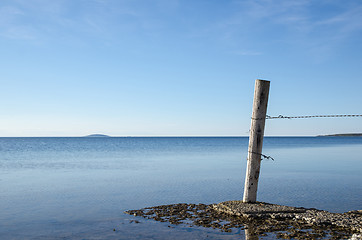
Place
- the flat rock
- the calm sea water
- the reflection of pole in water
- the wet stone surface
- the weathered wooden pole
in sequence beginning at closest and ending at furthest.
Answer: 1. the reflection of pole in water
2. the wet stone surface
3. the flat rock
4. the calm sea water
5. the weathered wooden pole

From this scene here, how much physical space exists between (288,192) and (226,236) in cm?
830

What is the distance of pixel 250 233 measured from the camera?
8.48 metres

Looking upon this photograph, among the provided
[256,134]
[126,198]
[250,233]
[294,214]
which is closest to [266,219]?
[294,214]

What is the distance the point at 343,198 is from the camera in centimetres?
1418

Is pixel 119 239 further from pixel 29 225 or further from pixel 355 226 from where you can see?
pixel 355 226

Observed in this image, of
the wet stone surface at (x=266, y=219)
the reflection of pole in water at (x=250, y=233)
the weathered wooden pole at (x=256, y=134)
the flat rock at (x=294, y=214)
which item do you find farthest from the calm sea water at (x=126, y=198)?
the weathered wooden pole at (x=256, y=134)

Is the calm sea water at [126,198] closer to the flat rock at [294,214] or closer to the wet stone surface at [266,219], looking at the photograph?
the wet stone surface at [266,219]

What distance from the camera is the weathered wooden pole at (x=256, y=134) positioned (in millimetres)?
10984

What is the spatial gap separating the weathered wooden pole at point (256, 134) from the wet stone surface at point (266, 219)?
538 mm

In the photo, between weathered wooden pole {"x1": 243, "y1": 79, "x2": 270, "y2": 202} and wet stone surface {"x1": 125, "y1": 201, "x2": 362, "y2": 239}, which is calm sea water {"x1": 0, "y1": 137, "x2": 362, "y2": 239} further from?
weathered wooden pole {"x1": 243, "y1": 79, "x2": 270, "y2": 202}

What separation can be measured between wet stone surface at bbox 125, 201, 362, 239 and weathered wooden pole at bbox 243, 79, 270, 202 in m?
0.54

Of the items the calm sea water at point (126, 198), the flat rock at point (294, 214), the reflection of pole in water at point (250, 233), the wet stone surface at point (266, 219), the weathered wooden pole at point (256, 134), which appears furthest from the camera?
the weathered wooden pole at point (256, 134)

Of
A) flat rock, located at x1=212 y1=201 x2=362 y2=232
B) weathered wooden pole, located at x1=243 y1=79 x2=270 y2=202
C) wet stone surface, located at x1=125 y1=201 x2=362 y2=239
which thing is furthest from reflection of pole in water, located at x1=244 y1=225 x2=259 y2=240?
weathered wooden pole, located at x1=243 y1=79 x2=270 y2=202

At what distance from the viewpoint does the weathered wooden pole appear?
10984 mm
